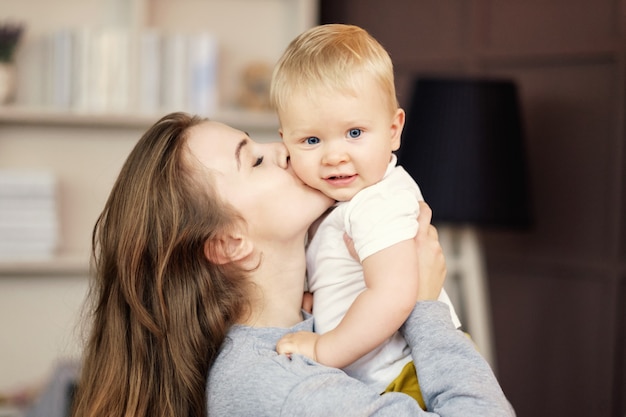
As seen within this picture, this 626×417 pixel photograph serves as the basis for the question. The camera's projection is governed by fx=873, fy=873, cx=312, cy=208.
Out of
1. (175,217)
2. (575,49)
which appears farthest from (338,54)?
(575,49)

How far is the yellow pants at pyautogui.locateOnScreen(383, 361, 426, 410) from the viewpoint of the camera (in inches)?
54.6

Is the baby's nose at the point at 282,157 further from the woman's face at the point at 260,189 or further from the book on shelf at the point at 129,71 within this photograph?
the book on shelf at the point at 129,71

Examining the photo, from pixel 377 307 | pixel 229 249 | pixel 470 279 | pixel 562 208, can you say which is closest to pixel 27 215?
pixel 470 279

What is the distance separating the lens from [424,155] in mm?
3193

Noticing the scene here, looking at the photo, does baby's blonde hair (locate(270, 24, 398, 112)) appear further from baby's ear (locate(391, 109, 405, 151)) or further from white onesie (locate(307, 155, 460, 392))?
white onesie (locate(307, 155, 460, 392))

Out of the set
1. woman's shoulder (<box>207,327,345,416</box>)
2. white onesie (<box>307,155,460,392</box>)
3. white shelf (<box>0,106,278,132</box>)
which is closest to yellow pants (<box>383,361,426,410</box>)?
white onesie (<box>307,155,460,392</box>)

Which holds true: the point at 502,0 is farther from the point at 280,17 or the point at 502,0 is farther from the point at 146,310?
the point at 146,310

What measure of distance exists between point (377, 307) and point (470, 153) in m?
1.92

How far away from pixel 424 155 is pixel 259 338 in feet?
6.14

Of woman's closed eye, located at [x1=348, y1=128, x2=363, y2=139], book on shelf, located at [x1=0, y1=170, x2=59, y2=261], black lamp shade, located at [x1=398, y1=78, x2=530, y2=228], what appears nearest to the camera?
woman's closed eye, located at [x1=348, y1=128, x2=363, y2=139]

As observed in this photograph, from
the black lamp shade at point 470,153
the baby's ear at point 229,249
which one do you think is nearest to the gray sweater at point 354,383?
the baby's ear at point 229,249

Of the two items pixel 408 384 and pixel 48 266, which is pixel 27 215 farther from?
pixel 408 384

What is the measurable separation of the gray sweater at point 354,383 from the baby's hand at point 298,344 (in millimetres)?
22

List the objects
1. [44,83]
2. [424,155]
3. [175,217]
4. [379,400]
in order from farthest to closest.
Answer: [44,83] < [424,155] < [175,217] < [379,400]
